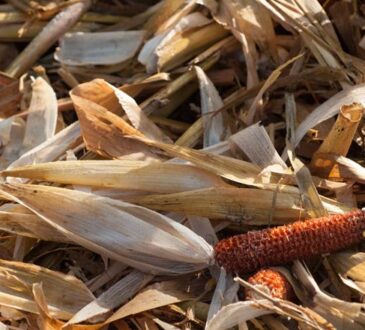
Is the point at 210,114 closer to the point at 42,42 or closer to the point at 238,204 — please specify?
the point at 238,204

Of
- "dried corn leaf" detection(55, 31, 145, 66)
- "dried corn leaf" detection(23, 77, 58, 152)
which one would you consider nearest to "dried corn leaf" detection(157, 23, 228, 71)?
"dried corn leaf" detection(55, 31, 145, 66)

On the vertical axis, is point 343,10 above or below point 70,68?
above

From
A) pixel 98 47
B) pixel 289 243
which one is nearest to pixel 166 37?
pixel 98 47

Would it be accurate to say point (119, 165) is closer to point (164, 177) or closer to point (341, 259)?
point (164, 177)

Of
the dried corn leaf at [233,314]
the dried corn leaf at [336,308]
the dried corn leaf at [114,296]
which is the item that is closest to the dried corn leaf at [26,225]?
the dried corn leaf at [114,296]

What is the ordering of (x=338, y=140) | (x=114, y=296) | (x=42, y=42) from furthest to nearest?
(x=42, y=42)
(x=338, y=140)
(x=114, y=296)

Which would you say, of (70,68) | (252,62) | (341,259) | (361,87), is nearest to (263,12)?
A: (252,62)

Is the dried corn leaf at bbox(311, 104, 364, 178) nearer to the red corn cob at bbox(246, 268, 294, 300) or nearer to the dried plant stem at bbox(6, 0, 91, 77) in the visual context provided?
the red corn cob at bbox(246, 268, 294, 300)

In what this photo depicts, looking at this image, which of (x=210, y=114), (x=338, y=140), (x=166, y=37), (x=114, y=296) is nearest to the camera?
(x=114, y=296)
